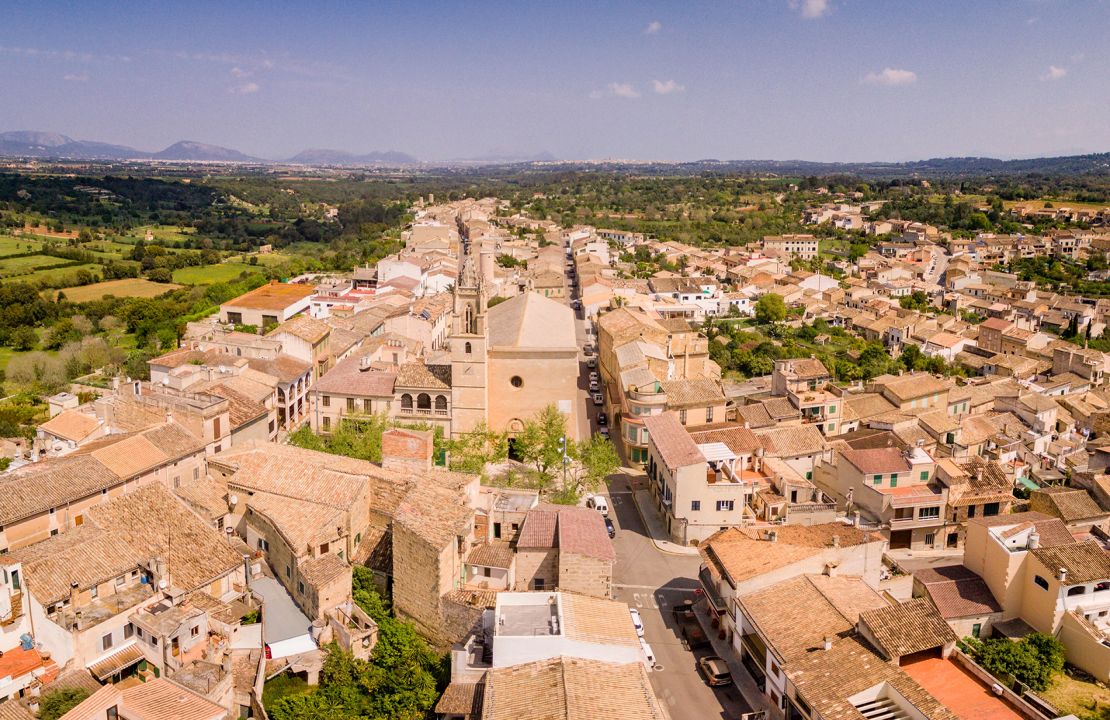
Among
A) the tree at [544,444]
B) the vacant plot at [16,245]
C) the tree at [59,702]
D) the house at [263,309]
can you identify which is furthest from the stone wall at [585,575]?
the vacant plot at [16,245]

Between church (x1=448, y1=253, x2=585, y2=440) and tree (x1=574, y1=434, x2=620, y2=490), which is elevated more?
church (x1=448, y1=253, x2=585, y2=440)

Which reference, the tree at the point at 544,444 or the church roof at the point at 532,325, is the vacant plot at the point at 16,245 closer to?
the church roof at the point at 532,325

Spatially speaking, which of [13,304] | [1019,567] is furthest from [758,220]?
[1019,567]

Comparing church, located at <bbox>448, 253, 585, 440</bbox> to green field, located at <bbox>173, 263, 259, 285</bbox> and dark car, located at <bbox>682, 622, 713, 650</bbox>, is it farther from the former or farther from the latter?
green field, located at <bbox>173, 263, 259, 285</bbox>

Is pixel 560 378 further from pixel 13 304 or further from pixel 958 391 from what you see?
pixel 13 304

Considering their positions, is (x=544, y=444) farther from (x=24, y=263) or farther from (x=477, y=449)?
(x=24, y=263)

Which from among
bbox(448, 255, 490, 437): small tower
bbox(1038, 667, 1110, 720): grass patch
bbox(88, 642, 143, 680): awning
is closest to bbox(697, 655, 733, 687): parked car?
bbox(1038, 667, 1110, 720): grass patch

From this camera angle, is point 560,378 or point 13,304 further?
point 13,304
